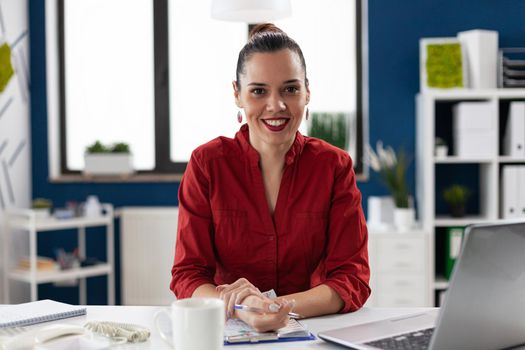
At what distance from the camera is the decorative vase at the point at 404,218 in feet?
12.3

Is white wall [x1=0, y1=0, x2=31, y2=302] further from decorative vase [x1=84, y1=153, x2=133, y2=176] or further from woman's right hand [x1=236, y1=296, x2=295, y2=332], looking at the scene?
woman's right hand [x1=236, y1=296, x2=295, y2=332]

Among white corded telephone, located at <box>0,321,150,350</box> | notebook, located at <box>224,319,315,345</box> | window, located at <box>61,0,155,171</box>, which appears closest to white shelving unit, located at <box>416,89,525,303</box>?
window, located at <box>61,0,155,171</box>

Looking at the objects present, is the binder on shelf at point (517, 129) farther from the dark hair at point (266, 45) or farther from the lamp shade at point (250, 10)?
the dark hair at point (266, 45)

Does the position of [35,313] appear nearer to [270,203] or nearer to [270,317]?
[270,317]

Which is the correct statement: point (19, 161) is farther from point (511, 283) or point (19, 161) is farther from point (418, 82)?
point (511, 283)

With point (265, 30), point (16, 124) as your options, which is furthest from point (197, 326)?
point (16, 124)

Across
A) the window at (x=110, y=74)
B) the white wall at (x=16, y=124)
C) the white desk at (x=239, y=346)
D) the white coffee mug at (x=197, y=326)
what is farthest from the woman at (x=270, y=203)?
the window at (x=110, y=74)

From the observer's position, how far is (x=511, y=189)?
3637 millimetres

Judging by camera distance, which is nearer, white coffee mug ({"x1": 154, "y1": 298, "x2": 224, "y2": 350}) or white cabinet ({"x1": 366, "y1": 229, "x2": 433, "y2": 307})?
white coffee mug ({"x1": 154, "y1": 298, "x2": 224, "y2": 350})

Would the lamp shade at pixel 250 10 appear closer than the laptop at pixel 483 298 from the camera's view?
No

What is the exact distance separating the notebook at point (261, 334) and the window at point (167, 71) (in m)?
3.08

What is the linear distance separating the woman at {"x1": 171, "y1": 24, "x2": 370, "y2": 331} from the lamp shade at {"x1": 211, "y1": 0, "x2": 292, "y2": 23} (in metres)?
0.77

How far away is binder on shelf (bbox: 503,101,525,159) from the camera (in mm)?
3631

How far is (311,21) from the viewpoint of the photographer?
4316 millimetres
